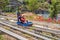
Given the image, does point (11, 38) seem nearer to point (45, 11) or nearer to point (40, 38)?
point (40, 38)

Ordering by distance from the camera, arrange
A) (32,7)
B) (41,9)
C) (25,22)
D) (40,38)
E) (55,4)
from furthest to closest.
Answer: (41,9) → (32,7) → (55,4) → (25,22) → (40,38)

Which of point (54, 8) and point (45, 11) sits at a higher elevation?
point (54, 8)

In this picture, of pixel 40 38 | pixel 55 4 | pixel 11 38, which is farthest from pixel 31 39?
pixel 55 4

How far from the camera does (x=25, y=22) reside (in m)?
20.2

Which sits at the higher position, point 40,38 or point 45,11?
point 40,38

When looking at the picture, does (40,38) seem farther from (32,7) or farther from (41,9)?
(41,9)

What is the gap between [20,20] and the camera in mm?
20406

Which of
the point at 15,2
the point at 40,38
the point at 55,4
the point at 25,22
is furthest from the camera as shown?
the point at 15,2

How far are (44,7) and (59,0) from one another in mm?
20903

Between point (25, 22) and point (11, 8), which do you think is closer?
point (25, 22)

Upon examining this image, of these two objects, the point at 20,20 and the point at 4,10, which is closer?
the point at 20,20

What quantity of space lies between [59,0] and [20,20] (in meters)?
9.54

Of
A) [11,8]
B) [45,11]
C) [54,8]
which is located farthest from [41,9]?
[54,8]

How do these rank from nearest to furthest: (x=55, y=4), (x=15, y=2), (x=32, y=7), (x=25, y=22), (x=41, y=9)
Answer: (x=25, y=22), (x=55, y=4), (x=32, y=7), (x=41, y=9), (x=15, y=2)
